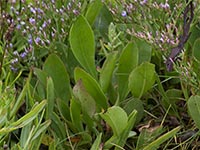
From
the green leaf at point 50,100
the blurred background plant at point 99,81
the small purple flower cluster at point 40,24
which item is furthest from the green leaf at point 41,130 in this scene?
the small purple flower cluster at point 40,24

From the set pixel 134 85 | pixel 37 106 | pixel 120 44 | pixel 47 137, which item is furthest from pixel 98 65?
pixel 37 106

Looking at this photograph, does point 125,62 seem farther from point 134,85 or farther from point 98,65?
point 98,65

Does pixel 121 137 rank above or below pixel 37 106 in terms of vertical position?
below

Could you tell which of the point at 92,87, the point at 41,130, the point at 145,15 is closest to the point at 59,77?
the point at 92,87

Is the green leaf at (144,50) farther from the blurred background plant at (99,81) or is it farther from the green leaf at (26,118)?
the green leaf at (26,118)

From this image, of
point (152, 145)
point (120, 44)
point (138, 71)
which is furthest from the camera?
point (120, 44)

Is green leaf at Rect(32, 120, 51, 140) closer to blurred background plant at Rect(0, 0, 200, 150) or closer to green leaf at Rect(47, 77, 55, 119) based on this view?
blurred background plant at Rect(0, 0, 200, 150)

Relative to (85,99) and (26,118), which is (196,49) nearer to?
(85,99)
